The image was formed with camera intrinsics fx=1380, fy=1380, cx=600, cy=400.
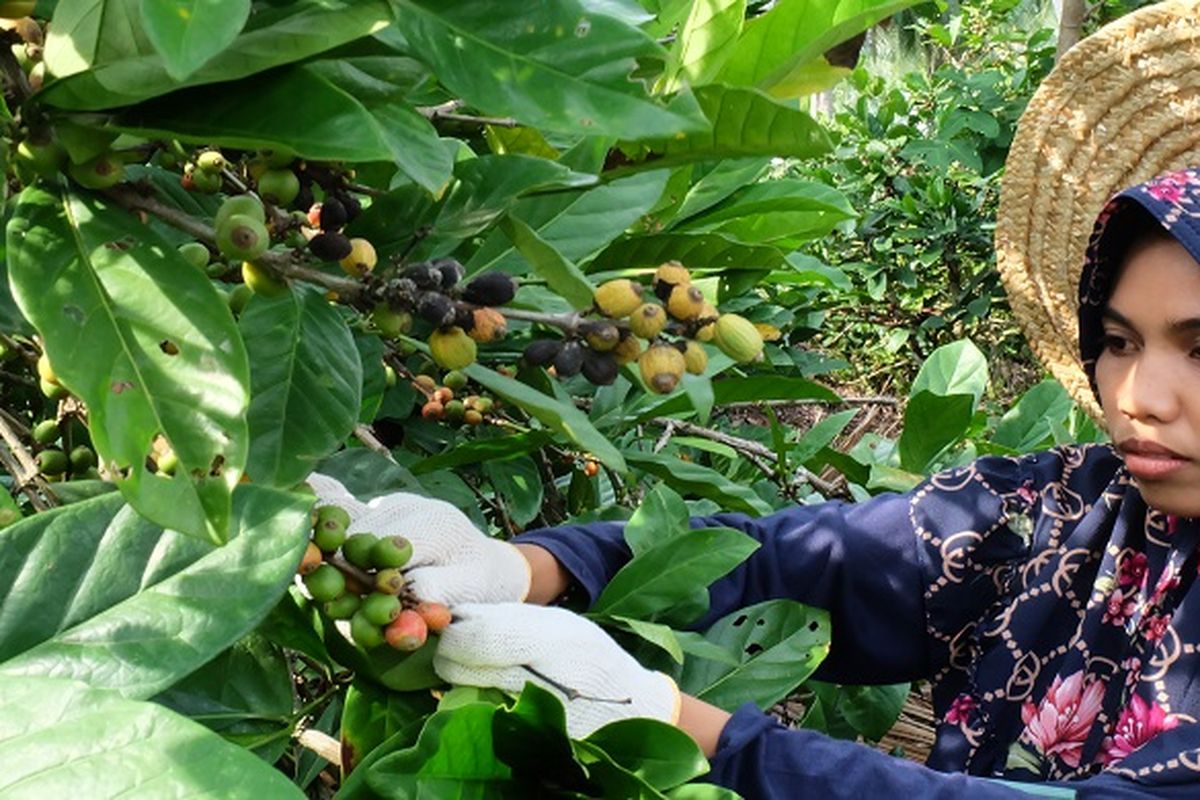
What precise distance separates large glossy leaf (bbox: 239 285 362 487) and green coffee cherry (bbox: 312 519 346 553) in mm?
41

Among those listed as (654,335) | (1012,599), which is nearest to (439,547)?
(654,335)

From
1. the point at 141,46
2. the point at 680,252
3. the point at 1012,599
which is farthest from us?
the point at 1012,599

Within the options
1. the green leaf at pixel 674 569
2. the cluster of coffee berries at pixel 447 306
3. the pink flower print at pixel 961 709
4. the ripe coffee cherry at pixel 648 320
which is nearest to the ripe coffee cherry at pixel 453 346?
the cluster of coffee berries at pixel 447 306

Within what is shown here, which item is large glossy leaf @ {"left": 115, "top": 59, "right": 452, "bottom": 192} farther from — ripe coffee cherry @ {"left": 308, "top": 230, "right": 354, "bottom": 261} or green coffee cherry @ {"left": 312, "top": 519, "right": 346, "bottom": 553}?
green coffee cherry @ {"left": 312, "top": 519, "right": 346, "bottom": 553}

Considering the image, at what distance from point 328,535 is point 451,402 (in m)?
0.50

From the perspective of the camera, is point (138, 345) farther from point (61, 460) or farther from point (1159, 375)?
point (1159, 375)

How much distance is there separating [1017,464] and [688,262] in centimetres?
61

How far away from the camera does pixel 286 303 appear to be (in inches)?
35.6

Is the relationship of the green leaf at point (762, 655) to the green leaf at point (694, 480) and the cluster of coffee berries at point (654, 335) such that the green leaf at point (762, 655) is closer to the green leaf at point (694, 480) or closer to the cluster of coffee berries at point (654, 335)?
the green leaf at point (694, 480)

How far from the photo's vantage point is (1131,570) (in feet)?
5.01

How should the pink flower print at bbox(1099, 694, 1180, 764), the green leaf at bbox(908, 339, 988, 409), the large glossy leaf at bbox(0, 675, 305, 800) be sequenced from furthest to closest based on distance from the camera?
the green leaf at bbox(908, 339, 988, 409)
the pink flower print at bbox(1099, 694, 1180, 764)
the large glossy leaf at bbox(0, 675, 305, 800)

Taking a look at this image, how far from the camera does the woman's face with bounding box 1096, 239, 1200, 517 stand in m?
1.28

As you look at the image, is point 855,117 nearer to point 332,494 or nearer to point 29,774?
point 332,494

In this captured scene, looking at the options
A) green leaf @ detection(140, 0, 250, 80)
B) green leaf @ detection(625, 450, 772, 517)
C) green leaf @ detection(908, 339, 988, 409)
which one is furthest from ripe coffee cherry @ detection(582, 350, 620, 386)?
green leaf @ detection(908, 339, 988, 409)
